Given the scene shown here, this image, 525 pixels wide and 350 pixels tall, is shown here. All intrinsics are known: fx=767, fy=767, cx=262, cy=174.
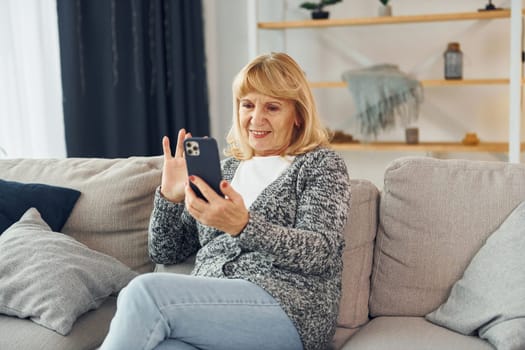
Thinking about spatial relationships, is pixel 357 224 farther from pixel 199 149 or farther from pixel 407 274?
pixel 199 149

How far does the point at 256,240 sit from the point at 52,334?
1.91ft

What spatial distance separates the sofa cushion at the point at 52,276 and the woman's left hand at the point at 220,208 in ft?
1.53

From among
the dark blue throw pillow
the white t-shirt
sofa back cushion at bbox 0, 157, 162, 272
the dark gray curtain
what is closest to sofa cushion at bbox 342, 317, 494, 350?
the white t-shirt

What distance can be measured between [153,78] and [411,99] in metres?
1.35

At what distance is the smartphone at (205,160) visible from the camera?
5.36 ft

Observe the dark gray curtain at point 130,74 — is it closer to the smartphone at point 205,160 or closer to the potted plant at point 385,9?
the potted plant at point 385,9

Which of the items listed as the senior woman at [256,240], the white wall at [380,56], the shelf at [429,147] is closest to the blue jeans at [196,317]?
the senior woman at [256,240]

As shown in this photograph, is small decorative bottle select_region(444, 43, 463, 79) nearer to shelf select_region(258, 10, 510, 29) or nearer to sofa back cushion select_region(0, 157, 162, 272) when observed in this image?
shelf select_region(258, 10, 510, 29)

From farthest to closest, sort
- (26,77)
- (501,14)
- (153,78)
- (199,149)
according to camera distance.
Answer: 1. (153,78)
2. (501,14)
3. (26,77)
4. (199,149)

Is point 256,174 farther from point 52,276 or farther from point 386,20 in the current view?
point 386,20

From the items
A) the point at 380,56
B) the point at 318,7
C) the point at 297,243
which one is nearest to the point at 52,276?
the point at 297,243

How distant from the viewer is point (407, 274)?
1970 millimetres

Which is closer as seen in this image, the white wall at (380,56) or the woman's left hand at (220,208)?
the woman's left hand at (220,208)

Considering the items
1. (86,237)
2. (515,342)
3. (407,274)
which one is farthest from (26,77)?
(515,342)
